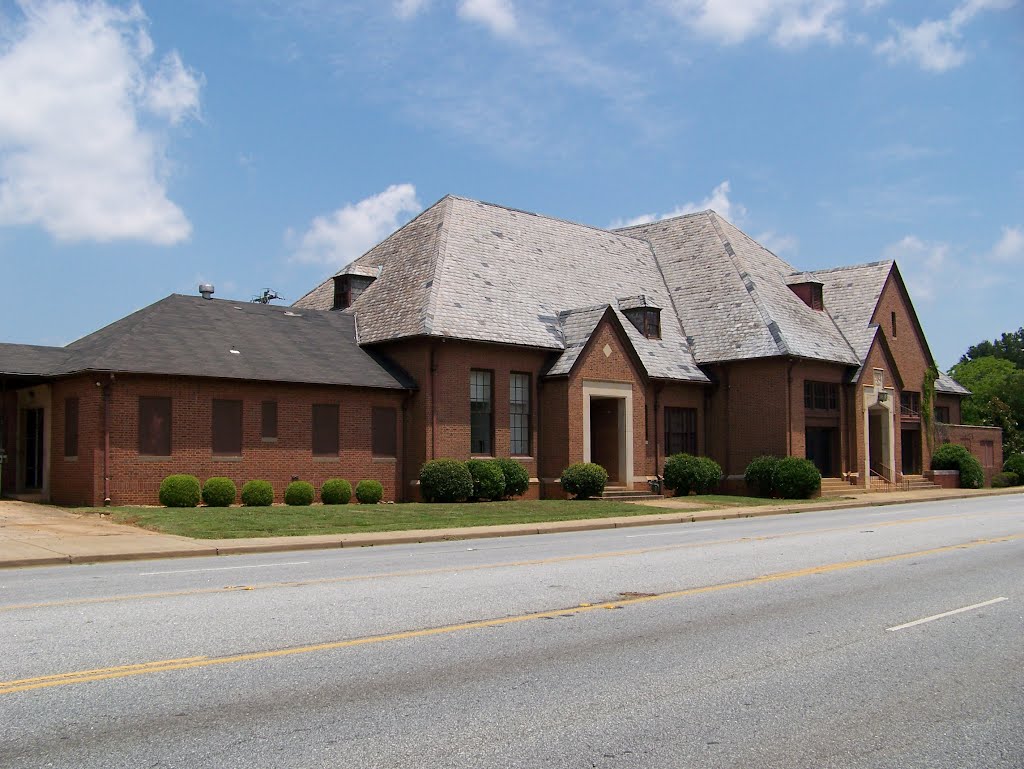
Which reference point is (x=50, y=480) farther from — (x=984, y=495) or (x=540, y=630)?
(x=984, y=495)

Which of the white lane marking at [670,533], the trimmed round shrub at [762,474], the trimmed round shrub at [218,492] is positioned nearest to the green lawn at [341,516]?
the trimmed round shrub at [218,492]

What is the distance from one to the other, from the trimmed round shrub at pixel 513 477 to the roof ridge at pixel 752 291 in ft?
37.6

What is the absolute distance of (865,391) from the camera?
4197cm

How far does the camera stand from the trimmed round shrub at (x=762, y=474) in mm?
36938

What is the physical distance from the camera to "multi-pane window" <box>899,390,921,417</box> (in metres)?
47.1

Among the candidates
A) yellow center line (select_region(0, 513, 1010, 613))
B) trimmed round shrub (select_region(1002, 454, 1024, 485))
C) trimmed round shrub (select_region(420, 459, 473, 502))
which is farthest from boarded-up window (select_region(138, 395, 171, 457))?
trimmed round shrub (select_region(1002, 454, 1024, 485))

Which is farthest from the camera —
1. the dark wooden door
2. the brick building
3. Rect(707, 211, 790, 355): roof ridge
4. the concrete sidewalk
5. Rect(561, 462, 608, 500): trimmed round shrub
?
Rect(707, 211, 790, 355): roof ridge

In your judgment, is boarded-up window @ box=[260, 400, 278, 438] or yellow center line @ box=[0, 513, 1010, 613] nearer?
yellow center line @ box=[0, 513, 1010, 613]

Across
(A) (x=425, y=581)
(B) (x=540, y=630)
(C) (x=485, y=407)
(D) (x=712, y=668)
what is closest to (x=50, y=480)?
(C) (x=485, y=407)

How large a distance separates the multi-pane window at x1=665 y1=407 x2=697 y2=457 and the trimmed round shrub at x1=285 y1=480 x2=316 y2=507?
15525 mm

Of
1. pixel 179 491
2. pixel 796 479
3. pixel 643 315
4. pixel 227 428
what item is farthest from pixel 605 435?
pixel 179 491

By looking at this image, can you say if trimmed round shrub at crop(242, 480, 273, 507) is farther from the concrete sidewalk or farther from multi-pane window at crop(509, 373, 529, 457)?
multi-pane window at crop(509, 373, 529, 457)

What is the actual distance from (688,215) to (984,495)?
17.6 m

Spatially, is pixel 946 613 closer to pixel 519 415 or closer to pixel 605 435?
pixel 519 415
